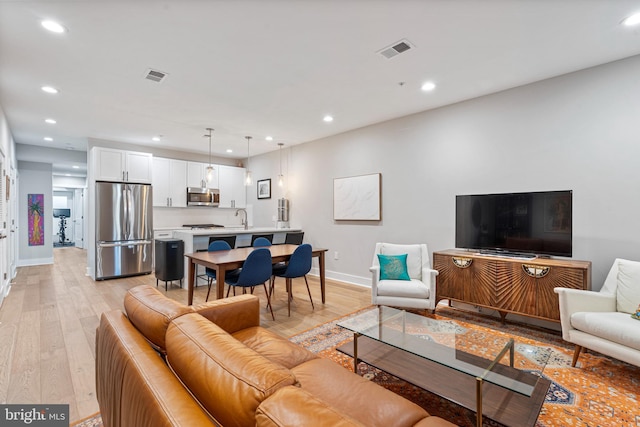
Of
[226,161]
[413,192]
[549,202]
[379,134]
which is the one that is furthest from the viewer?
[226,161]

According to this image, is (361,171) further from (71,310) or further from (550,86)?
(71,310)

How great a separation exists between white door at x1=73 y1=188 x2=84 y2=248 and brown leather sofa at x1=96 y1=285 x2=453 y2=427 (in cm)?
1175

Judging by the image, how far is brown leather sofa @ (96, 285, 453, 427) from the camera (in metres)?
0.75

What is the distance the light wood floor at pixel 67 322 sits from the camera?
2133mm

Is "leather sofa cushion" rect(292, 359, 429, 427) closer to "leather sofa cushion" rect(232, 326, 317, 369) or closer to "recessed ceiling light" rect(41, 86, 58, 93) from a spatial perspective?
"leather sofa cushion" rect(232, 326, 317, 369)

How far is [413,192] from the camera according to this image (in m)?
4.38

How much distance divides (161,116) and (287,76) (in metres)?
2.35

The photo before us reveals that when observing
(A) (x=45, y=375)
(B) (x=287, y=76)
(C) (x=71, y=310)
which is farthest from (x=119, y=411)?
(C) (x=71, y=310)

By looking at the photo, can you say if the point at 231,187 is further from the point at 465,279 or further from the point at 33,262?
the point at 465,279

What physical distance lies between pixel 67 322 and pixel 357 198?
4.10 meters

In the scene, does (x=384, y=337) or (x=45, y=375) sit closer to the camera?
(x=384, y=337)

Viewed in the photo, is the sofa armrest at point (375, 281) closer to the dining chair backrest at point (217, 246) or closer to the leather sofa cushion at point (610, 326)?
the leather sofa cushion at point (610, 326)

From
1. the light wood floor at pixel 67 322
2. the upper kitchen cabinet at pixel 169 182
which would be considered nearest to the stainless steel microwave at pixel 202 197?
the upper kitchen cabinet at pixel 169 182

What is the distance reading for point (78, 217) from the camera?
1141 centimetres
